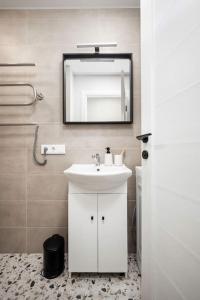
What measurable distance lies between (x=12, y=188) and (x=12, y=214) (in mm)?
256

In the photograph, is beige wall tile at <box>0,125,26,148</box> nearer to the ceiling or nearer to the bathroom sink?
the bathroom sink

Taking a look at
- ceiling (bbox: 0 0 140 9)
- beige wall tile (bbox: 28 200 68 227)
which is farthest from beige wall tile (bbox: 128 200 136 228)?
ceiling (bbox: 0 0 140 9)

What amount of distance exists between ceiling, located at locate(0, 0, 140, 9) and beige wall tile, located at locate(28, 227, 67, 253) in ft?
7.13

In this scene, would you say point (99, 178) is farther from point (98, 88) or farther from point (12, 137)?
point (12, 137)

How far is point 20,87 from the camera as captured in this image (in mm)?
1647

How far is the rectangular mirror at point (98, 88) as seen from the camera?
161 centimetres

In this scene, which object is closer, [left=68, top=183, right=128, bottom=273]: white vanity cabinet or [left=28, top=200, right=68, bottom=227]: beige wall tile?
[left=68, top=183, right=128, bottom=273]: white vanity cabinet

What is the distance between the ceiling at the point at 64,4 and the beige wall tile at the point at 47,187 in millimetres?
1654

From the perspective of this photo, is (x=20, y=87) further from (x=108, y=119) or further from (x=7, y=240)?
(x=7, y=240)

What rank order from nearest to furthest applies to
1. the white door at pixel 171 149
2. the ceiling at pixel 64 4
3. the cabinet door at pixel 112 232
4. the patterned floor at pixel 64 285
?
the white door at pixel 171 149, the patterned floor at pixel 64 285, the cabinet door at pixel 112 232, the ceiling at pixel 64 4

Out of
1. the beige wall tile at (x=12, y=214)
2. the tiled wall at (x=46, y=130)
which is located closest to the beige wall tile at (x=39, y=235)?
the tiled wall at (x=46, y=130)

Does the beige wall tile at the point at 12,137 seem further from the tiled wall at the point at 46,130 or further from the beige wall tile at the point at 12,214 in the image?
the beige wall tile at the point at 12,214

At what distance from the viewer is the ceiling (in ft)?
5.18

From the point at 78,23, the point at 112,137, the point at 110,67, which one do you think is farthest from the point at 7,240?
the point at 78,23
